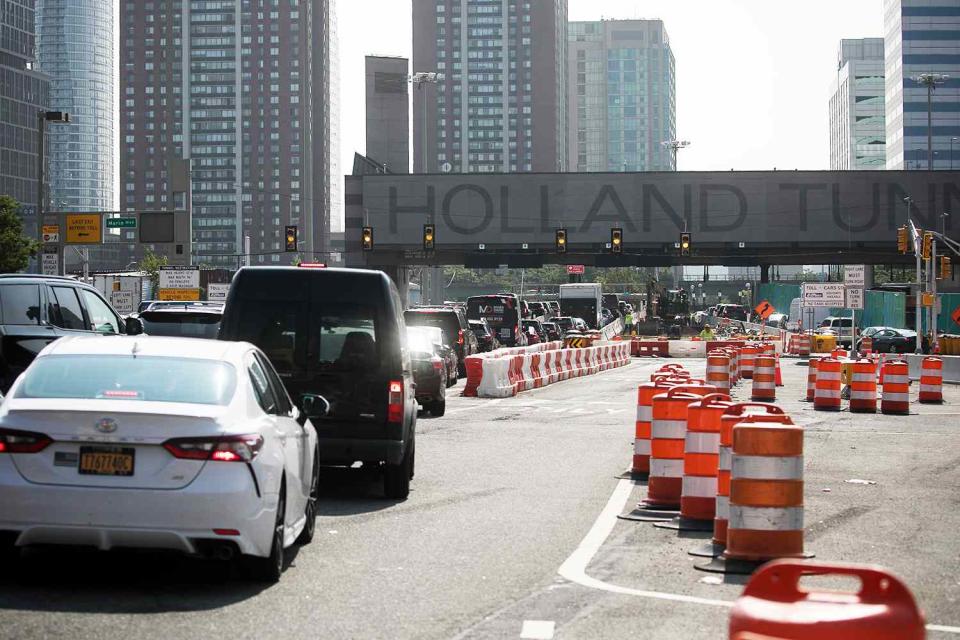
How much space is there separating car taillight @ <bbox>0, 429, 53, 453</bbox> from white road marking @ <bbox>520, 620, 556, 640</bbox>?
2.93 metres

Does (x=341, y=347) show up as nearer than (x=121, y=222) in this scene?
Yes

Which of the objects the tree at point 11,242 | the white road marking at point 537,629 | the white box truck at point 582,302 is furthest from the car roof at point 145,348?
the tree at point 11,242

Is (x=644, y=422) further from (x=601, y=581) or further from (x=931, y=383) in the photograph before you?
(x=931, y=383)

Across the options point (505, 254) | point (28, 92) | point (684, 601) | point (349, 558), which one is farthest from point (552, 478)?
point (28, 92)

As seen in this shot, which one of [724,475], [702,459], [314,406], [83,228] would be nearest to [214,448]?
[314,406]

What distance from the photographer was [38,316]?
1747 cm

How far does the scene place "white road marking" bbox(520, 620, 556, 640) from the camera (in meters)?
6.91

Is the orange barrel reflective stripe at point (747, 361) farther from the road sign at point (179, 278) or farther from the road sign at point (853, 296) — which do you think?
the road sign at point (179, 278)

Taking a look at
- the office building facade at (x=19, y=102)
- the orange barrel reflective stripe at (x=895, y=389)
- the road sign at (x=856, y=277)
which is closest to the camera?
the orange barrel reflective stripe at (x=895, y=389)

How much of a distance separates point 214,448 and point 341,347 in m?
4.89

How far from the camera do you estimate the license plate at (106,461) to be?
7.85 m

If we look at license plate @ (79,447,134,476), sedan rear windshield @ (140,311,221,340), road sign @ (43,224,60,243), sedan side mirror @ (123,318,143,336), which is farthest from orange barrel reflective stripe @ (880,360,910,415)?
road sign @ (43,224,60,243)

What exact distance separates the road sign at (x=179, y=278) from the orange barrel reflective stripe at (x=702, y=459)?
5002 centimetres

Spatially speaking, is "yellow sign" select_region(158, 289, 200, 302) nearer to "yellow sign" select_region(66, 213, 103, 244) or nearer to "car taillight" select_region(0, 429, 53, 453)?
"yellow sign" select_region(66, 213, 103, 244)
